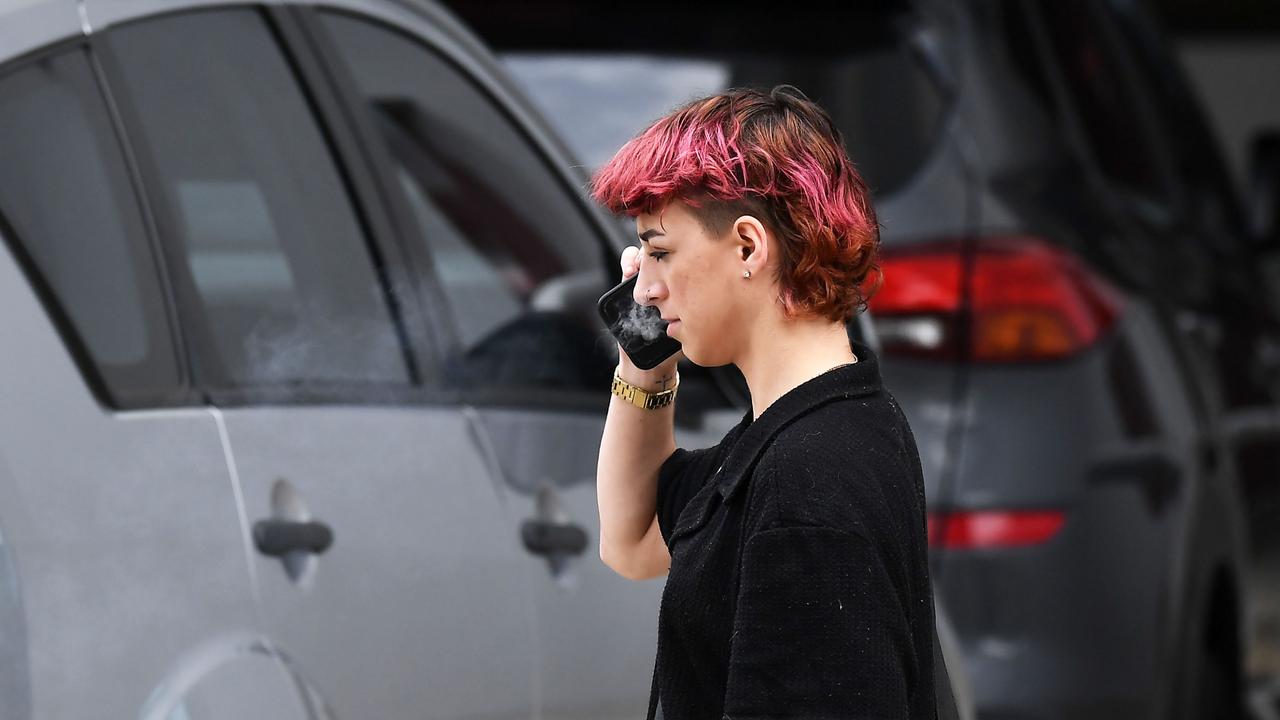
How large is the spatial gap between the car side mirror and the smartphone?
4189 mm

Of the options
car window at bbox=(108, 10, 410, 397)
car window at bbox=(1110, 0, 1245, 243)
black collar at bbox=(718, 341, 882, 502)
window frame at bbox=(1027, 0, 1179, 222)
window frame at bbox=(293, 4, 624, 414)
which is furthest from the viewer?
car window at bbox=(1110, 0, 1245, 243)

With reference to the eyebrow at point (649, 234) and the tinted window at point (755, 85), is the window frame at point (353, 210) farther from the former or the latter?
the tinted window at point (755, 85)

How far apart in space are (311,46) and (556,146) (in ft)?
1.67

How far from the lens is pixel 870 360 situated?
1.61 m

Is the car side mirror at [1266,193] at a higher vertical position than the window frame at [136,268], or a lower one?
lower

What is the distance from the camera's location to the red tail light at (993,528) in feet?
12.0

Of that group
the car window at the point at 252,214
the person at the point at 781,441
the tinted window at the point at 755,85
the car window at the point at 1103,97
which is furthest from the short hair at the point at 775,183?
the car window at the point at 1103,97

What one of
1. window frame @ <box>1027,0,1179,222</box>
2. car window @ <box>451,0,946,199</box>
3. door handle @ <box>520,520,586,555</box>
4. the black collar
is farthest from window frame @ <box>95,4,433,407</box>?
window frame @ <box>1027,0,1179,222</box>

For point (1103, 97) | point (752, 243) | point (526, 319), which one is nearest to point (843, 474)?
point (752, 243)

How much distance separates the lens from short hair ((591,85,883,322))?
1.52 m

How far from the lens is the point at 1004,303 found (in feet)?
12.0

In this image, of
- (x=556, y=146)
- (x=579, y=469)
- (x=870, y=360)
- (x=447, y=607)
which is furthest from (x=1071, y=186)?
(x=870, y=360)

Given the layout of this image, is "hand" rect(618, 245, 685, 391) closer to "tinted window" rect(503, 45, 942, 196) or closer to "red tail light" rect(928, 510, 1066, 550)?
"red tail light" rect(928, 510, 1066, 550)

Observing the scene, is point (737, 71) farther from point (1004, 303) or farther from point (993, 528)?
point (993, 528)
